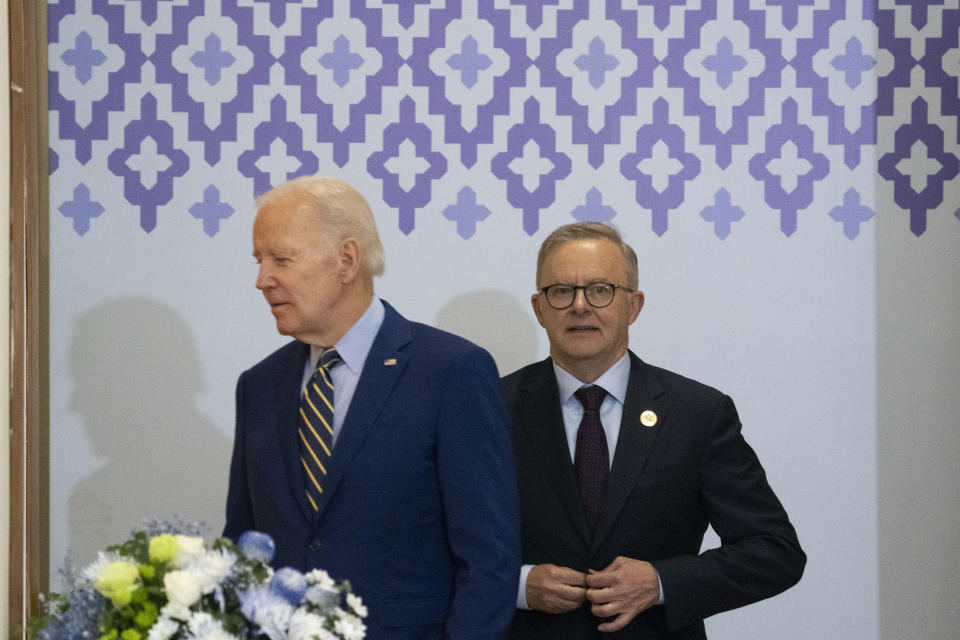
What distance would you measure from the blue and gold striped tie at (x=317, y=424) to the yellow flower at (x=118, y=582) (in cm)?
50

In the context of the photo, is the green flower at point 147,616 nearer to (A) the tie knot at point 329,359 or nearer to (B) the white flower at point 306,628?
(B) the white flower at point 306,628

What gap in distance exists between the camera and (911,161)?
3354mm

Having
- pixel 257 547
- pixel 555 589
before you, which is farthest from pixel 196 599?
pixel 555 589

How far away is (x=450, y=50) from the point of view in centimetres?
338

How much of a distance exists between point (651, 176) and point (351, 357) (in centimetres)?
143

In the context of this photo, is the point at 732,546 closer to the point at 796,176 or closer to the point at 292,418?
the point at 292,418

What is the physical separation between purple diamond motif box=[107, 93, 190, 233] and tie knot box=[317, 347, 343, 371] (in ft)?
4.38

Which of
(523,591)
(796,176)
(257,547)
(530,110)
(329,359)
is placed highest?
(530,110)

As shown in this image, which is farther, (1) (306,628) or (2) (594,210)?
(2) (594,210)

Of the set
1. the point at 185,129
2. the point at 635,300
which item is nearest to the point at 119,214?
the point at 185,129

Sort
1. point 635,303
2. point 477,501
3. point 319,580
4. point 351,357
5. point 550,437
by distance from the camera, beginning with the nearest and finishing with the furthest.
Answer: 1. point 319,580
2. point 477,501
3. point 351,357
4. point 550,437
5. point 635,303

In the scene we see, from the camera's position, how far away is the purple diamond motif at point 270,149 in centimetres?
337

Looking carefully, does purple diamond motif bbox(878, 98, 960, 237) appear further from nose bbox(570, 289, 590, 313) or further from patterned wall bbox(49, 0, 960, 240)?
nose bbox(570, 289, 590, 313)

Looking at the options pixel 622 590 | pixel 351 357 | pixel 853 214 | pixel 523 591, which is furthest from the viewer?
pixel 853 214
